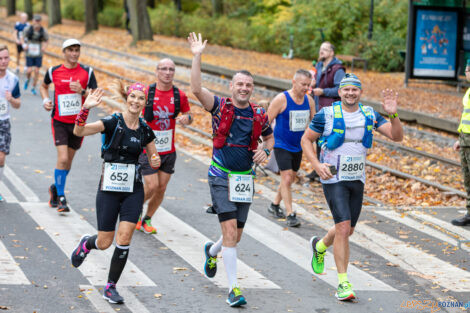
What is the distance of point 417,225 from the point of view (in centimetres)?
1091

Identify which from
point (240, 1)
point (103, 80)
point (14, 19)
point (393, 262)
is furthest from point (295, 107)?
point (14, 19)

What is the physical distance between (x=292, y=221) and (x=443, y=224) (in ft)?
7.22

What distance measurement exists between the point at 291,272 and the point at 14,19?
55322 mm

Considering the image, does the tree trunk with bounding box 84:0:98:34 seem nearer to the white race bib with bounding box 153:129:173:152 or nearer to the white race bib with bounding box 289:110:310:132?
the white race bib with bounding box 289:110:310:132

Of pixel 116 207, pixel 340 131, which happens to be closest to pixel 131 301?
pixel 116 207

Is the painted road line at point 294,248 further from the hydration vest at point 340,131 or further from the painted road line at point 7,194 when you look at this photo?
the painted road line at point 7,194

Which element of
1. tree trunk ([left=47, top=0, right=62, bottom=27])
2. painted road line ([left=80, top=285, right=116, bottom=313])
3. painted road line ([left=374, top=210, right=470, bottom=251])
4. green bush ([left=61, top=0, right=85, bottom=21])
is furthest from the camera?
green bush ([left=61, top=0, right=85, bottom=21])

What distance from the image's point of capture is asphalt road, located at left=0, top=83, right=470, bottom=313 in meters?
7.31

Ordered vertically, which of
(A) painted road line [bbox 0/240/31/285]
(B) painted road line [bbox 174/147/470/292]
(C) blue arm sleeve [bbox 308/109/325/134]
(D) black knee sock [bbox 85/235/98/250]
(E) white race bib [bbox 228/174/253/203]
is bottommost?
(B) painted road line [bbox 174/147/470/292]

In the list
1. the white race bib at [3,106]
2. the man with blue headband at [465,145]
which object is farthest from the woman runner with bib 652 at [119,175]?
the man with blue headband at [465,145]

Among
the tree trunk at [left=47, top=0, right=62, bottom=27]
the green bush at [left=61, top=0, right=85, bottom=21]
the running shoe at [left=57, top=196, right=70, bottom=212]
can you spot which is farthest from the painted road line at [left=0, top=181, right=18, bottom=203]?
the green bush at [left=61, top=0, right=85, bottom=21]

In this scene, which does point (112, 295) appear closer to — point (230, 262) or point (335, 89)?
point (230, 262)

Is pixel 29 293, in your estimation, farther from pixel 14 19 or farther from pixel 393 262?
pixel 14 19

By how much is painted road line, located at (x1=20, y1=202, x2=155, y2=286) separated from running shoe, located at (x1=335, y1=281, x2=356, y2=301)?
1.83 m
